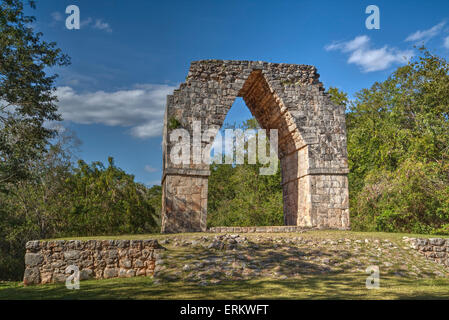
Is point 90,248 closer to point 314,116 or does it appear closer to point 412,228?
point 314,116

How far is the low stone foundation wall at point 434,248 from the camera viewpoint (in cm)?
786

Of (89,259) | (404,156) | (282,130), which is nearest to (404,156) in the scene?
(404,156)

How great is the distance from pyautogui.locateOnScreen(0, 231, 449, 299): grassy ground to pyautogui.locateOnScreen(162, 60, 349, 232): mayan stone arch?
6.15 feet

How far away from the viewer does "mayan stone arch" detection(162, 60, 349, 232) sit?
989cm

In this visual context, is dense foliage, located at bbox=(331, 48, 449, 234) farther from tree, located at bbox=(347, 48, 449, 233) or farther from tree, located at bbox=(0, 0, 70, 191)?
tree, located at bbox=(0, 0, 70, 191)

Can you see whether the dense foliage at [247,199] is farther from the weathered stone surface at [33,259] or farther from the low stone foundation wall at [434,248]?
the weathered stone surface at [33,259]

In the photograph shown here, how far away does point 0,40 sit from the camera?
9.70 m

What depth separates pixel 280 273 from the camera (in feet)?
20.6

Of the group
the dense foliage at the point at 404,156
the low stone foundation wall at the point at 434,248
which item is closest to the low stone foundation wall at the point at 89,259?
the low stone foundation wall at the point at 434,248

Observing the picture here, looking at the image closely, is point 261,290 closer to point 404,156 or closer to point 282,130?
point 282,130

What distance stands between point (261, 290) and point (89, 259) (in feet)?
11.4

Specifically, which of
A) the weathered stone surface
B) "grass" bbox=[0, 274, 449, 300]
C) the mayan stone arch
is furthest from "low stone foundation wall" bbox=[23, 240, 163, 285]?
the mayan stone arch
